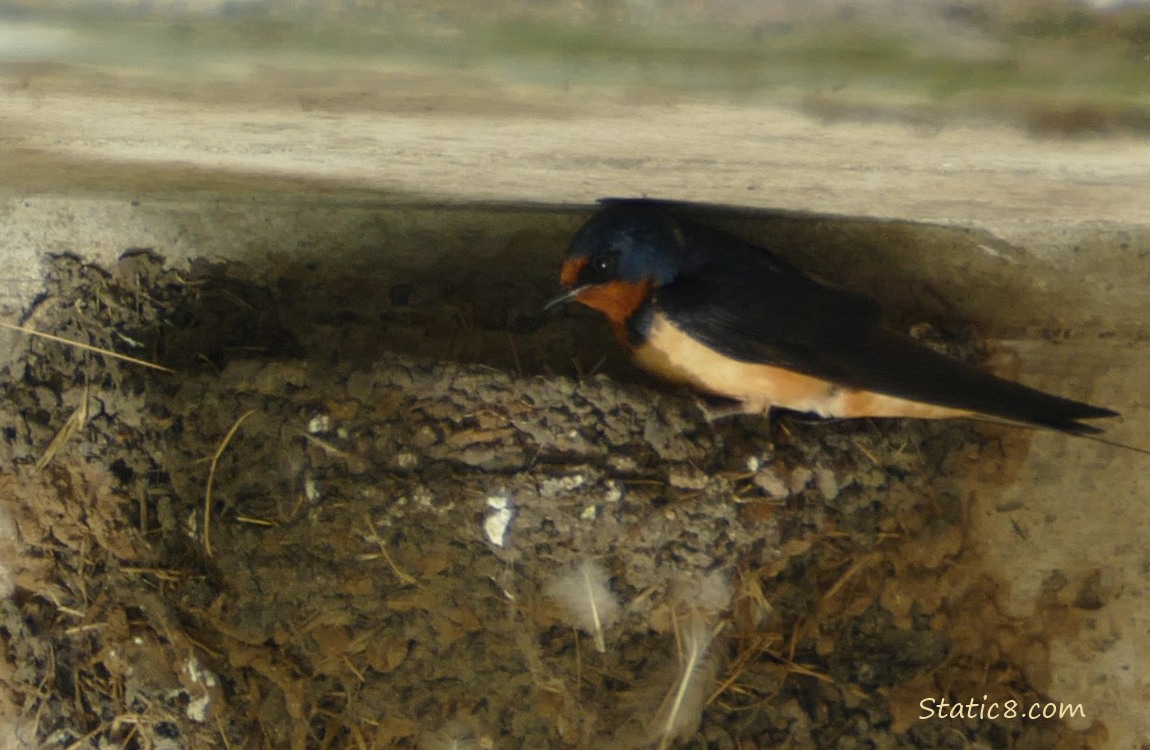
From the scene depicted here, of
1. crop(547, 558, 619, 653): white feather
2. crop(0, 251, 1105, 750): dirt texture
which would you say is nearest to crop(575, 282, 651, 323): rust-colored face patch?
crop(0, 251, 1105, 750): dirt texture

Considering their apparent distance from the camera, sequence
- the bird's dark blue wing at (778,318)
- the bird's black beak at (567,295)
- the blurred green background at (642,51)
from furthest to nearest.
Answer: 1. the bird's black beak at (567,295)
2. the bird's dark blue wing at (778,318)
3. the blurred green background at (642,51)

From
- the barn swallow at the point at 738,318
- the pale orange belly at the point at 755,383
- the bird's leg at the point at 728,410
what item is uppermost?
the barn swallow at the point at 738,318

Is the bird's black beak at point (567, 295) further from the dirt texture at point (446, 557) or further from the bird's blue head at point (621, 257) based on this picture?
the dirt texture at point (446, 557)

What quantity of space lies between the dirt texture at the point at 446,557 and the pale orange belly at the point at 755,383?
67 mm

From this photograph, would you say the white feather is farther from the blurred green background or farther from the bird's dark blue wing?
the blurred green background

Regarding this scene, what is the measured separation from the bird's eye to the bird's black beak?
0.17 ft

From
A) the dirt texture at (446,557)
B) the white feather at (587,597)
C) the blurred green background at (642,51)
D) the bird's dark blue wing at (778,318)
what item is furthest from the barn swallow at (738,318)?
the blurred green background at (642,51)

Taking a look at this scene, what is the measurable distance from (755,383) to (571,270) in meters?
0.47

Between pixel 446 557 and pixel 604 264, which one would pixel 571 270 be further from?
pixel 446 557

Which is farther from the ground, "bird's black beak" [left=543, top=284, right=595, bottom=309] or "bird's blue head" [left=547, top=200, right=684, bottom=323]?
"bird's blue head" [left=547, top=200, right=684, bottom=323]

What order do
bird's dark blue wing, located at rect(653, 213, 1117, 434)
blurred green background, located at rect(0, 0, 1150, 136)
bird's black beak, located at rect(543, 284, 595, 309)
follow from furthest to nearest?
bird's black beak, located at rect(543, 284, 595, 309) → bird's dark blue wing, located at rect(653, 213, 1117, 434) → blurred green background, located at rect(0, 0, 1150, 136)

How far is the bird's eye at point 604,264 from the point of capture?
8.50 ft

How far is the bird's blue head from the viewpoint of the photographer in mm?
2582

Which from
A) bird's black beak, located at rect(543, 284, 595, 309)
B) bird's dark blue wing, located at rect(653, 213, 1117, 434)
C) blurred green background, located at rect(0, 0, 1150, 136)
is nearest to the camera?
blurred green background, located at rect(0, 0, 1150, 136)
